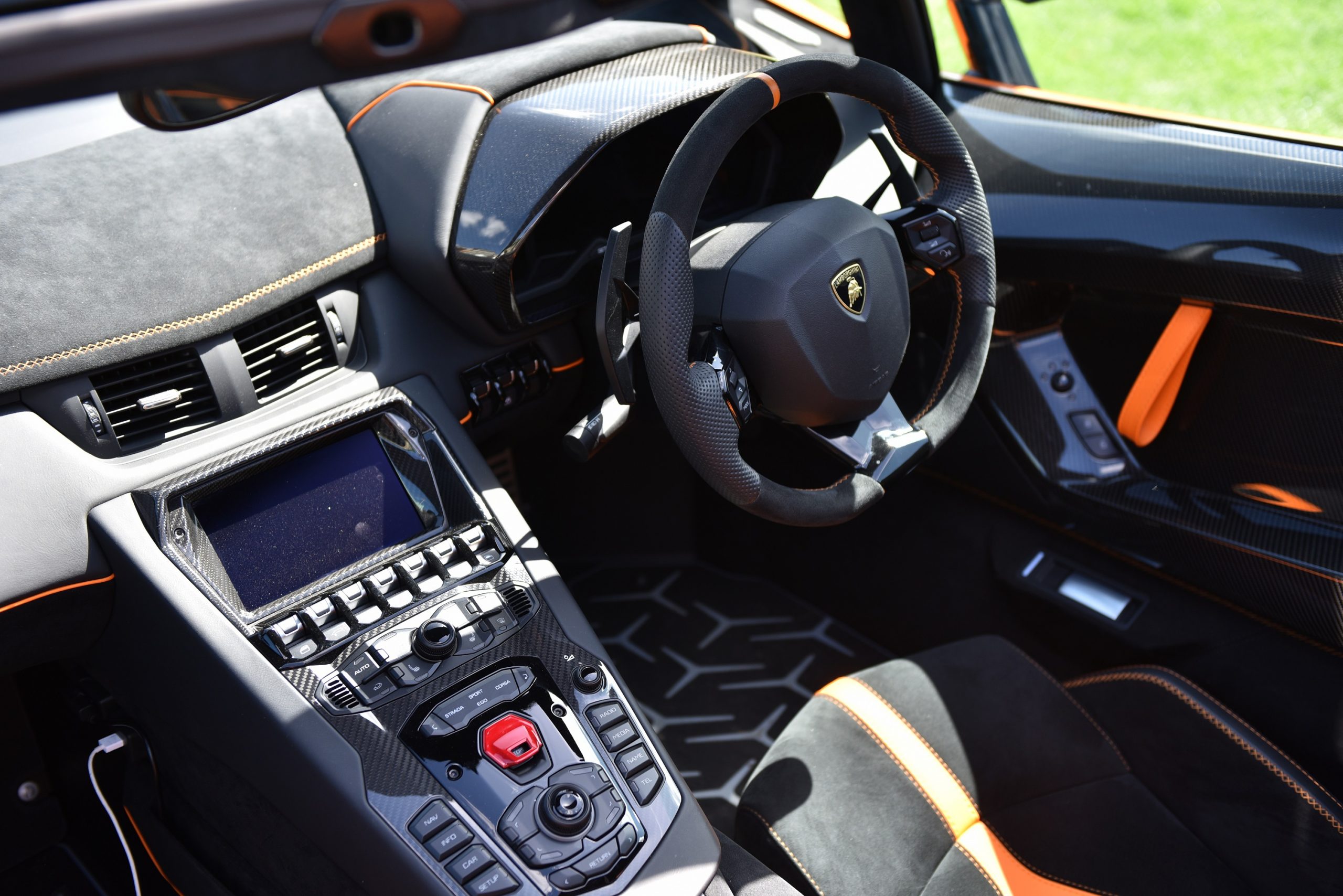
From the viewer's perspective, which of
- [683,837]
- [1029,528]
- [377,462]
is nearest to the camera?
[683,837]

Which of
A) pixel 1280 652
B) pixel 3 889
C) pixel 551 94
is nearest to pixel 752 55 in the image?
pixel 551 94

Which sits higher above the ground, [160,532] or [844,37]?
[844,37]

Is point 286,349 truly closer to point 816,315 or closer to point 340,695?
point 340,695

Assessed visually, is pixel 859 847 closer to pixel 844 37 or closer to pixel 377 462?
pixel 377 462

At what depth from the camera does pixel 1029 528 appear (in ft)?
6.14

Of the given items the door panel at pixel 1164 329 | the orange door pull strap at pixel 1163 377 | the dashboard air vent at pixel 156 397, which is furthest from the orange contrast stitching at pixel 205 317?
the orange door pull strap at pixel 1163 377

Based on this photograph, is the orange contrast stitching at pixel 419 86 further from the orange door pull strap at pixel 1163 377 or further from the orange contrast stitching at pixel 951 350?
the orange door pull strap at pixel 1163 377

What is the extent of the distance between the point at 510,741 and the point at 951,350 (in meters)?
0.83

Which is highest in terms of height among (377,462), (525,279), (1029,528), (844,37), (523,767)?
(844,37)

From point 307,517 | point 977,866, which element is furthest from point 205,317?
point 977,866

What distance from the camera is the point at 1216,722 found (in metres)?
1.42

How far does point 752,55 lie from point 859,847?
125 centimetres

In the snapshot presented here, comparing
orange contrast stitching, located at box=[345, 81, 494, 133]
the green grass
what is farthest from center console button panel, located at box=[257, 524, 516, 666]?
the green grass

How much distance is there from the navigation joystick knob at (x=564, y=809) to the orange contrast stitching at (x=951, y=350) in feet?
2.31
